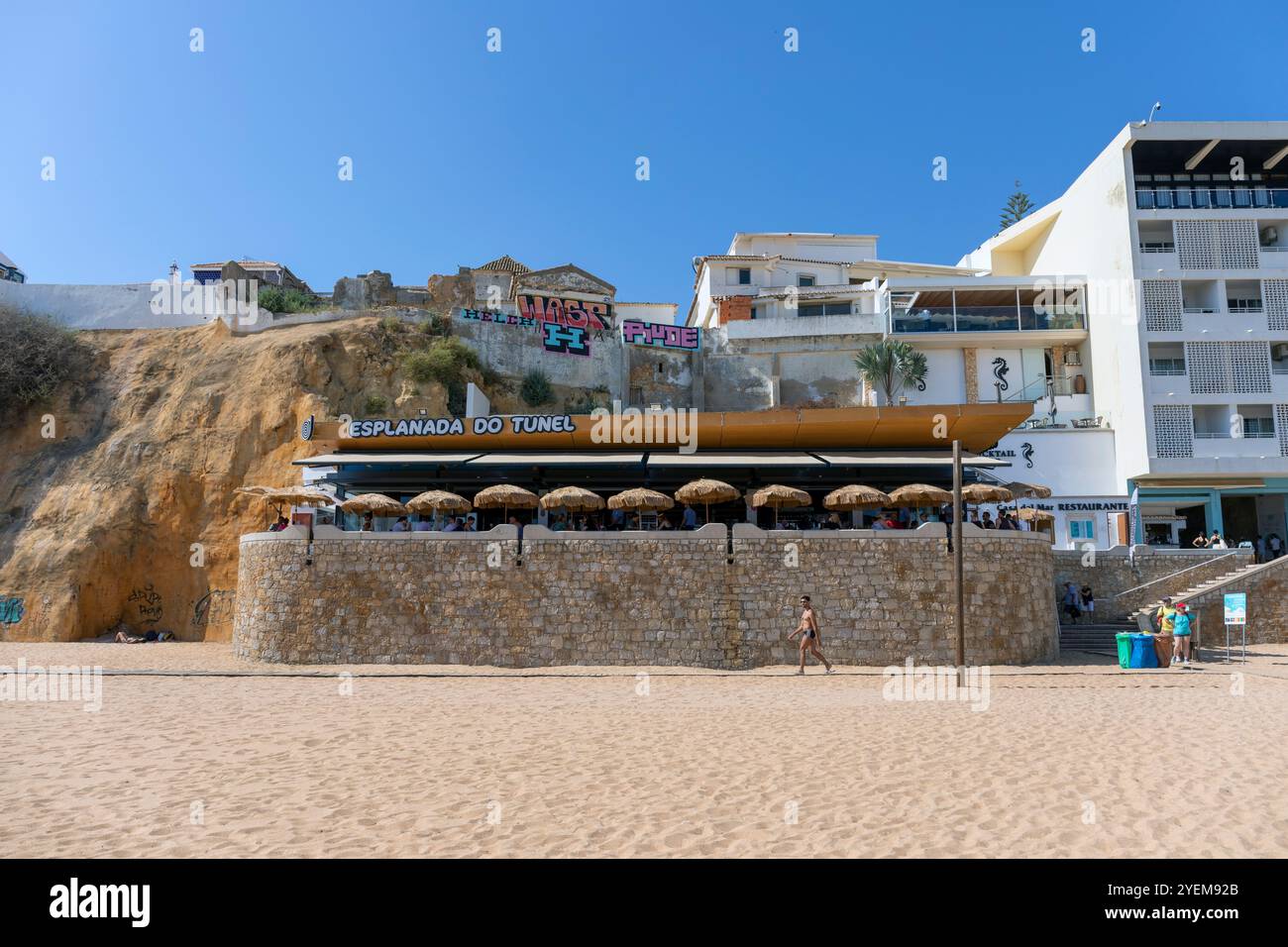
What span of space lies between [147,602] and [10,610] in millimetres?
3999

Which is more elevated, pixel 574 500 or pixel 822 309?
pixel 822 309

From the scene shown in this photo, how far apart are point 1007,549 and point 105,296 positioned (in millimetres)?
39409

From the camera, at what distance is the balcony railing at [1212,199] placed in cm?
3322

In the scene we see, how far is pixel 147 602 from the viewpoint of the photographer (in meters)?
28.1

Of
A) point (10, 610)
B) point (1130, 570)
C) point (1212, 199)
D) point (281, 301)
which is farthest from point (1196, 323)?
point (10, 610)

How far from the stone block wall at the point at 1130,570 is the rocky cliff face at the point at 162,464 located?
23957mm

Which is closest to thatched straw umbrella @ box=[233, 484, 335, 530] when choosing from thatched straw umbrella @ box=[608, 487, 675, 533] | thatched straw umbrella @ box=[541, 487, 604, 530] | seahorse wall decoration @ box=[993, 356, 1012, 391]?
thatched straw umbrella @ box=[541, 487, 604, 530]

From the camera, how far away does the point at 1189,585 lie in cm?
2242

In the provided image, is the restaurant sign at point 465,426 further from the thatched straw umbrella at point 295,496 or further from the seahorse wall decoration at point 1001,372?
the seahorse wall decoration at point 1001,372

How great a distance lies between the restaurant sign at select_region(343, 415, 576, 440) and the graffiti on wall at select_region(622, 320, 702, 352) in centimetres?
1565

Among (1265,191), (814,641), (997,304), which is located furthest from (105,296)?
(1265,191)

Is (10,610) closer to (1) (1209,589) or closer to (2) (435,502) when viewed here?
(2) (435,502)

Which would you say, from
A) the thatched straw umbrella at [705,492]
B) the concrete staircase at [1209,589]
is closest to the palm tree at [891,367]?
the concrete staircase at [1209,589]

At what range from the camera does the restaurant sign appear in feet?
75.8
